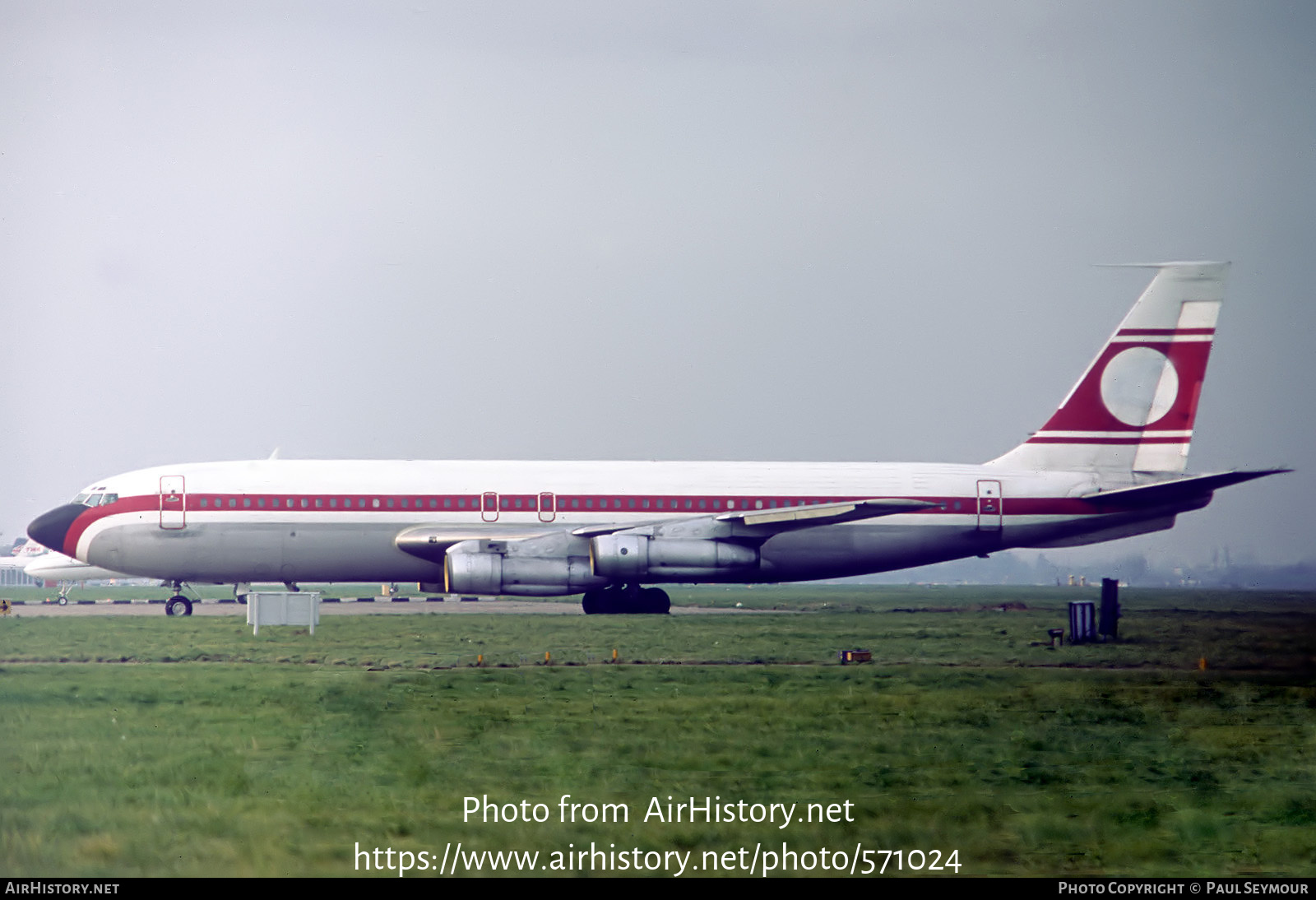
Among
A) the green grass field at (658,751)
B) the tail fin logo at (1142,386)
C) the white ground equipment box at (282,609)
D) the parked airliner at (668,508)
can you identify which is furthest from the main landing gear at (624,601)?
the tail fin logo at (1142,386)

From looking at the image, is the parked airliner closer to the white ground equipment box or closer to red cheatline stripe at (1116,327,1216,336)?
red cheatline stripe at (1116,327,1216,336)

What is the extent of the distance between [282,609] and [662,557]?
33.4ft

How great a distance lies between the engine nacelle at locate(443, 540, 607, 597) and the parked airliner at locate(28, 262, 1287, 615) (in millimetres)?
52

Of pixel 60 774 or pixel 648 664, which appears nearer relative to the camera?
pixel 60 774

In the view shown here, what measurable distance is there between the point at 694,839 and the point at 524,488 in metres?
27.9

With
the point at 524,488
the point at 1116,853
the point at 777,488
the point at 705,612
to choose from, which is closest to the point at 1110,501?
the point at 777,488

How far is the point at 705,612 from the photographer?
1483 inches

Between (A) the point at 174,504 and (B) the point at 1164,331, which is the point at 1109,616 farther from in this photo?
(A) the point at 174,504

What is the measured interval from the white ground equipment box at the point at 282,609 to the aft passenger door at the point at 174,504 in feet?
23.8

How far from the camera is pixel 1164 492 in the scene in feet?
119

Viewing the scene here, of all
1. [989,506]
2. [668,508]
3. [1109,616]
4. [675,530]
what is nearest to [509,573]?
[675,530]

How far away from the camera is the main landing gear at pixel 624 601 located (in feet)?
122

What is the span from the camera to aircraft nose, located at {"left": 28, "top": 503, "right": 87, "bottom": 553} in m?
37.2

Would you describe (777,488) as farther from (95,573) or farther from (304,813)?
(304,813)
